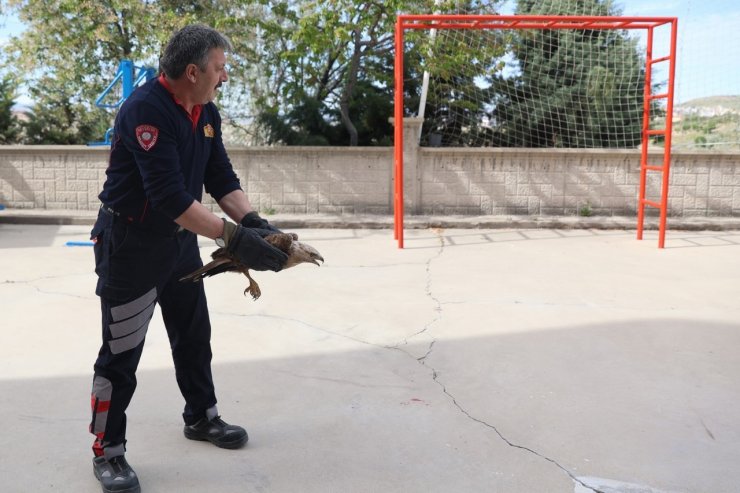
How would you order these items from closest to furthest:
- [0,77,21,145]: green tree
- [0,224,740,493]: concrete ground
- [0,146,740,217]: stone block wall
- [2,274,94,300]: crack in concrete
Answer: [0,224,740,493]: concrete ground
[2,274,94,300]: crack in concrete
[0,146,740,217]: stone block wall
[0,77,21,145]: green tree

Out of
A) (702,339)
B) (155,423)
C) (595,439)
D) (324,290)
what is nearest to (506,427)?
(595,439)

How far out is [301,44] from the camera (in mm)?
11273

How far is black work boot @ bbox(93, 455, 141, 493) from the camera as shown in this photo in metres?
2.46

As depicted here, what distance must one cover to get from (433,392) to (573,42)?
34.0ft

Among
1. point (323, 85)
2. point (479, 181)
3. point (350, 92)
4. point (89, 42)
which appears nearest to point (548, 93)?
point (479, 181)

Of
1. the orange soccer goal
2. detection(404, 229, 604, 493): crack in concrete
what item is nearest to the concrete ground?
detection(404, 229, 604, 493): crack in concrete

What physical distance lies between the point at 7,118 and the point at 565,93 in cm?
1132

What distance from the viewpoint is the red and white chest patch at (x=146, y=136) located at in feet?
7.50

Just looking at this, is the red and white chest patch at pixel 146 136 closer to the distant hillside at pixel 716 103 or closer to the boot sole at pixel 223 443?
the boot sole at pixel 223 443

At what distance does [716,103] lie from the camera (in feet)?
36.3

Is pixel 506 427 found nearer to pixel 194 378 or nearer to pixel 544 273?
pixel 194 378

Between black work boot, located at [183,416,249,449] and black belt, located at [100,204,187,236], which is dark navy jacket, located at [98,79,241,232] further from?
black work boot, located at [183,416,249,449]

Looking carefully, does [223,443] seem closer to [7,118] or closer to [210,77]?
[210,77]

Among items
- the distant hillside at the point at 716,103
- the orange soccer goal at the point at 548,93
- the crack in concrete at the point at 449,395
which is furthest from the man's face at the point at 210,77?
the distant hillside at the point at 716,103
